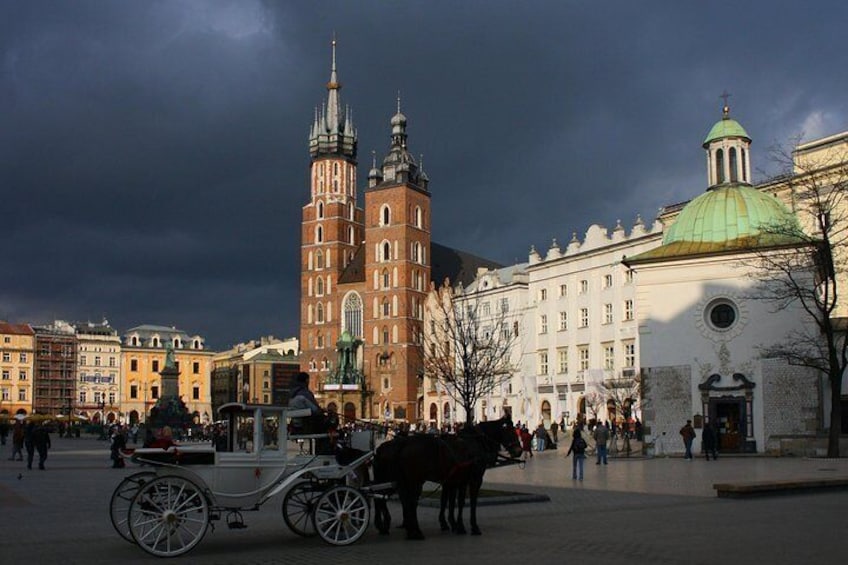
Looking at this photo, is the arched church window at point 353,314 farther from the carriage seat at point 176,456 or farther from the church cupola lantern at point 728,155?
the carriage seat at point 176,456

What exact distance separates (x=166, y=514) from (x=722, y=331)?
29.7 m

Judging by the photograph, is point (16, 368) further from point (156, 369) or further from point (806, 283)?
point (806, 283)

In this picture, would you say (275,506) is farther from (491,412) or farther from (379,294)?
(379,294)

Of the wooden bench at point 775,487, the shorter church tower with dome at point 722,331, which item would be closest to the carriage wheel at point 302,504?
the wooden bench at point 775,487

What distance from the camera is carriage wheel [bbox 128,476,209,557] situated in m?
11.9

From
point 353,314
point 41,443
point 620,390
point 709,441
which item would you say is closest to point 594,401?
point 620,390

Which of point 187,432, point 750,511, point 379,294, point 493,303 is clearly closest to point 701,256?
point 750,511

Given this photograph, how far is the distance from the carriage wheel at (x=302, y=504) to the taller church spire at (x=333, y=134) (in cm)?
10413

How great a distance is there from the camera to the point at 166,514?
12.0 m

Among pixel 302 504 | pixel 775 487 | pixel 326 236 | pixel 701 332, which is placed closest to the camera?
pixel 302 504

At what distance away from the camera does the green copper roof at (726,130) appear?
44219 mm

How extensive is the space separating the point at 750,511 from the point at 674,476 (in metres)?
9.86

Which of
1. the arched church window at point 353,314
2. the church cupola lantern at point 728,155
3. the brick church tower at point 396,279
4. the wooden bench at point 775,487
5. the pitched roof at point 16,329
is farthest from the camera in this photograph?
the pitched roof at point 16,329

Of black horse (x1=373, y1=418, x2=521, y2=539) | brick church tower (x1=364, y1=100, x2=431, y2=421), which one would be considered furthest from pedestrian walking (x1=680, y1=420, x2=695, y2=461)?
brick church tower (x1=364, y1=100, x2=431, y2=421)
